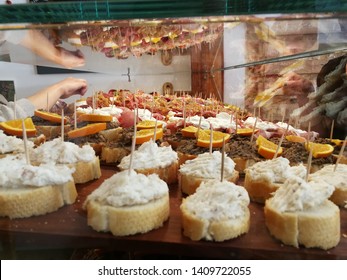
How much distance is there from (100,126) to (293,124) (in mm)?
1406

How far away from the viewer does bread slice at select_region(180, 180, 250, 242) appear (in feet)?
4.48

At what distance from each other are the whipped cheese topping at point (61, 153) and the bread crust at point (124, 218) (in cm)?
56

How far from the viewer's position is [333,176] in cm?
180

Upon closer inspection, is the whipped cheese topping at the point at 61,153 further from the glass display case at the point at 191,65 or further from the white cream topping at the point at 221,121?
the white cream topping at the point at 221,121

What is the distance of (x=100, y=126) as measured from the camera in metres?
2.56

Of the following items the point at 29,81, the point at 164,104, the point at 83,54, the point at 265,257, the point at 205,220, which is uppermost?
the point at 83,54

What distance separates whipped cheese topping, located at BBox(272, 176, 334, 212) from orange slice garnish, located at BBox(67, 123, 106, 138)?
1.44m

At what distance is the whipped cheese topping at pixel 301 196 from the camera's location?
1380 mm

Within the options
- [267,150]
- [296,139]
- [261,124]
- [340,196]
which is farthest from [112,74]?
[340,196]

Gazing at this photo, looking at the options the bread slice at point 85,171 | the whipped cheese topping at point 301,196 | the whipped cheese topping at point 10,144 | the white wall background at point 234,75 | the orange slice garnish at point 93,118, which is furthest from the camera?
the white wall background at point 234,75

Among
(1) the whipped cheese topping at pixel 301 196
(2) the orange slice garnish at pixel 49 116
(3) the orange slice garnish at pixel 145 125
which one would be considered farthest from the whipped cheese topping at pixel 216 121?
(1) the whipped cheese topping at pixel 301 196

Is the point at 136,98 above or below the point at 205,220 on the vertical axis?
above

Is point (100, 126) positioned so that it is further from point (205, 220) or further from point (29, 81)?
point (205, 220)

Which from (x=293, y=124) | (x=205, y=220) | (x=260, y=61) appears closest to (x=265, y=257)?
(x=205, y=220)
